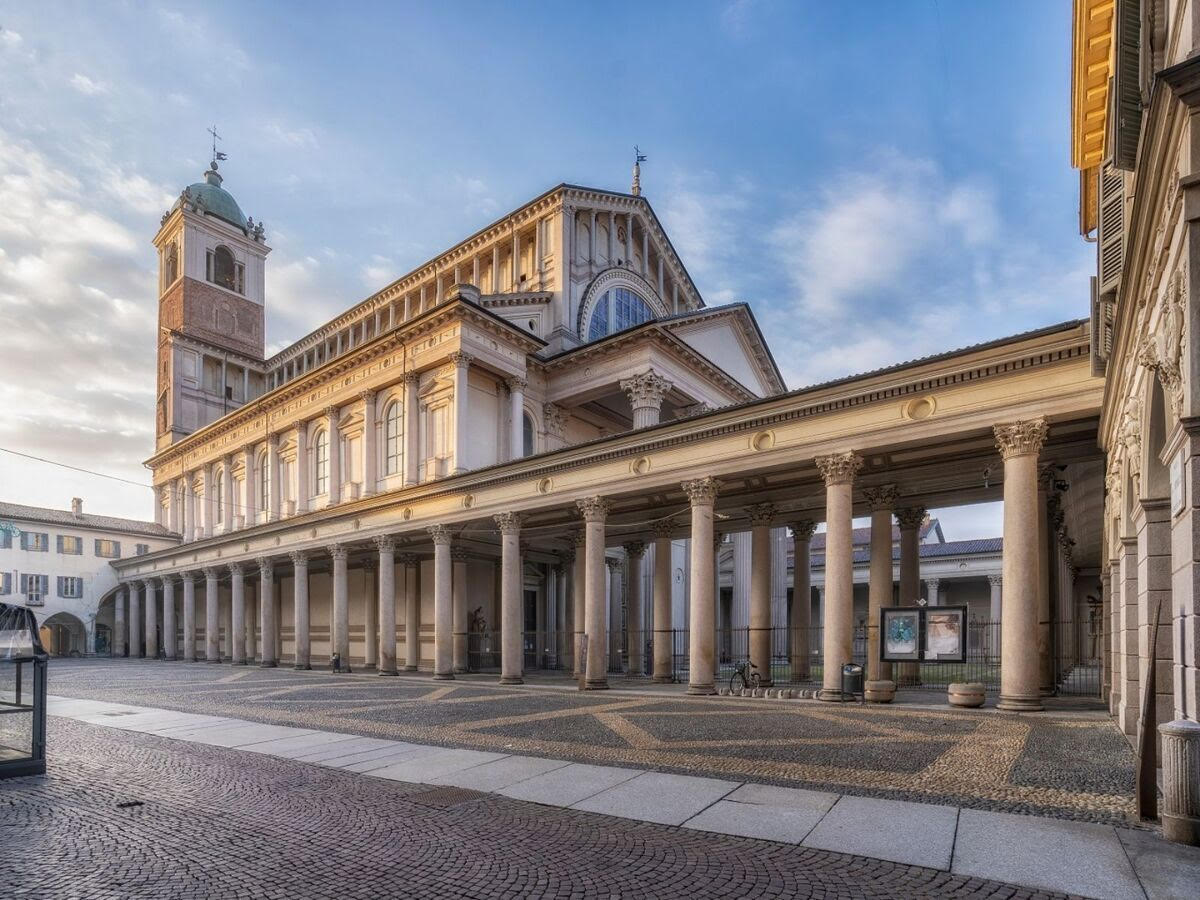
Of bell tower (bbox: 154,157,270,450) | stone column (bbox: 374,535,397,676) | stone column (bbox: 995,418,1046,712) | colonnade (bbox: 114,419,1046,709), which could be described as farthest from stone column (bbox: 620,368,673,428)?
bell tower (bbox: 154,157,270,450)

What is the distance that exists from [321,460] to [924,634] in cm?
3107

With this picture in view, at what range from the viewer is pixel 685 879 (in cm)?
558

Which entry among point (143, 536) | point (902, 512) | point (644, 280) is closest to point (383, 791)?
point (902, 512)

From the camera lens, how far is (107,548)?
53.1m

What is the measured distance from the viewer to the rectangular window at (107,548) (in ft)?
173

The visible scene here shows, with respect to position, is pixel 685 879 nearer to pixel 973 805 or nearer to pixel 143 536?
pixel 973 805

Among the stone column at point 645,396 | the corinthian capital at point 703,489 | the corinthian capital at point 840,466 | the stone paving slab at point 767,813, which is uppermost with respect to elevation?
the stone column at point 645,396

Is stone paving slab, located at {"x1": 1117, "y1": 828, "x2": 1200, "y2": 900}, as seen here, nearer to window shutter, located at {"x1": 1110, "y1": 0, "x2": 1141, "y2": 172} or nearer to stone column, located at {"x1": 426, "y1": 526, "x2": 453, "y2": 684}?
window shutter, located at {"x1": 1110, "y1": 0, "x2": 1141, "y2": 172}

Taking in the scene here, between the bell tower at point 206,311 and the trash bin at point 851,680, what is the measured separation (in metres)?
50.8

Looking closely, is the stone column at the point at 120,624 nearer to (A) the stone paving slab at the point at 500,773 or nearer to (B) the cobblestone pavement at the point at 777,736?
(B) the cobblestone pavement at the point at 777,736

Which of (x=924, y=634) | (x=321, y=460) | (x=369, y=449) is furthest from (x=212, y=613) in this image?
(x=924, y=634)

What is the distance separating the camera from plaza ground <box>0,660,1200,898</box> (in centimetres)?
564

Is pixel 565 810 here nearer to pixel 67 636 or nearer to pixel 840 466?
pixel 840 466

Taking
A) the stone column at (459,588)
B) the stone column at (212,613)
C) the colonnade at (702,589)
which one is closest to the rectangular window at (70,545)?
the stone column at (212,613)
